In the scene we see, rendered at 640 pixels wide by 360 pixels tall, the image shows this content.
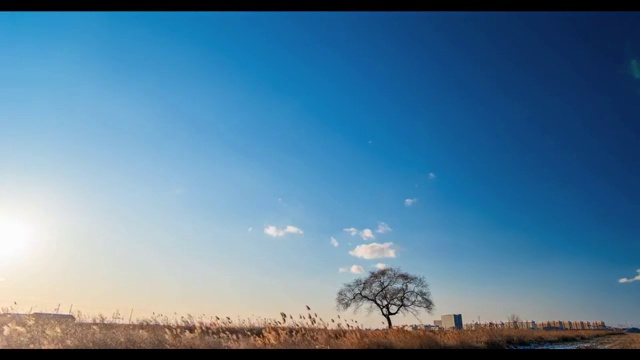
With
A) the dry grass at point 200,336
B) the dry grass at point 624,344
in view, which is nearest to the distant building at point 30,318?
the dry grass at point 200,336

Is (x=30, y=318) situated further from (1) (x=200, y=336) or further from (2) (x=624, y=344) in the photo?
(2) (x=624, y=344)

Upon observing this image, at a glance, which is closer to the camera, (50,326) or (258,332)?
(50,326)

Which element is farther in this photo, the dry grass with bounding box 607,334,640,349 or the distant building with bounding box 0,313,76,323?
the dry grass with bounding box 607,334,640,349

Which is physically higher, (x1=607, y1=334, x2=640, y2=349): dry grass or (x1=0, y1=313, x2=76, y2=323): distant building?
(x1=0, y1=313, x2=76, y2=323): distant building

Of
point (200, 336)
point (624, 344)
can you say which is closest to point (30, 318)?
point (200, 336)

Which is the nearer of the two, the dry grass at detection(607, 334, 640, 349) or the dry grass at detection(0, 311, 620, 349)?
the dry grass at detection(0, 311, 620, 349)

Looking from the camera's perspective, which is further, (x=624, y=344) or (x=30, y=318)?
(x=624, y=344)

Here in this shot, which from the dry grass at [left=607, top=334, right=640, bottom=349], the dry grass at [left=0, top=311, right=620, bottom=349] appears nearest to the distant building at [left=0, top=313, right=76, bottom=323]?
the dry grass at [left=0, top=311, right=620, bottom=349]

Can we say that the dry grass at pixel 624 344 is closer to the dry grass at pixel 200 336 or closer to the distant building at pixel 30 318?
the dry grass at pixel 200 336

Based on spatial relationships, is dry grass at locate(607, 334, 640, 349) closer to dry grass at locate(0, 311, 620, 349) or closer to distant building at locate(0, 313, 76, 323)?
dry grass at locate(0, 311, 620, 349)
